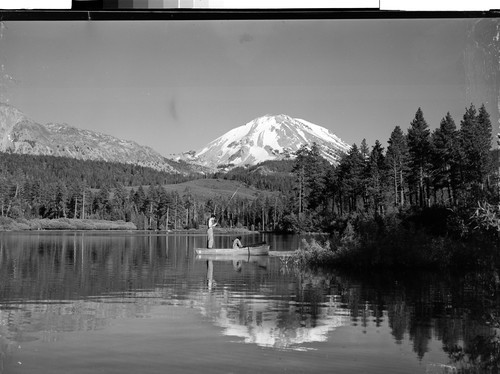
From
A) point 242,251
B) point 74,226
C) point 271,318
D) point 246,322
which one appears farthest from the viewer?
point 74,226

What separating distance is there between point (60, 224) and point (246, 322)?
32.8 metres

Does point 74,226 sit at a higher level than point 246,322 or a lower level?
higher

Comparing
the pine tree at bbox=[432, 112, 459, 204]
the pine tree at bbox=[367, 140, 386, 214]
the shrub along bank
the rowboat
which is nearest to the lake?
the shrub along bank

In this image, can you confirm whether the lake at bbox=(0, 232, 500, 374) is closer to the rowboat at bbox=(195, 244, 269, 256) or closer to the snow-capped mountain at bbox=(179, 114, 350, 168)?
the snow-capped mountain at bbox=(179, 114, 350, 168)

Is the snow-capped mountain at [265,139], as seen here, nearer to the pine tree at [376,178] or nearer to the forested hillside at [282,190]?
the forested hillside at [282,190]

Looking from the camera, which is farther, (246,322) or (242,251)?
(242,251)

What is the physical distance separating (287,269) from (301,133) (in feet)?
16.7

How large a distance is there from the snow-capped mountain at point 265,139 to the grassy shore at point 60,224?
77.3 feet

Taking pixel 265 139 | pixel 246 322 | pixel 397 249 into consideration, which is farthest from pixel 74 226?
pixel 246 322

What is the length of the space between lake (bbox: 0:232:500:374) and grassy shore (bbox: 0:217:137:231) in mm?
19926

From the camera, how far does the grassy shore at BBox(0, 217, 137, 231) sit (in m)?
33.2

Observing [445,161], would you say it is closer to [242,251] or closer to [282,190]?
[282,190]

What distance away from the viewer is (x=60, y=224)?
39062mm

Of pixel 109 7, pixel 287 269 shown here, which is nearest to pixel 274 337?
pixel 109 7
